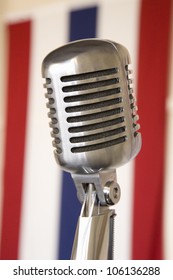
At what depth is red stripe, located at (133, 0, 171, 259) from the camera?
5.36 feet

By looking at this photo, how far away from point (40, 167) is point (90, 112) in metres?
1.47

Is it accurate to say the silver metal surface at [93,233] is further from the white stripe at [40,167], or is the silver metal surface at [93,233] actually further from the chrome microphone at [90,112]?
the white stripe at [40,167]

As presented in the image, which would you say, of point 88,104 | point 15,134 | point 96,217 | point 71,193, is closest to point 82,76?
point 88,104

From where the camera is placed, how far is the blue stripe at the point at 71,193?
183 centimetres

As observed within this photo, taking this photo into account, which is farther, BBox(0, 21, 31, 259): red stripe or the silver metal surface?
BBox(0, 21, 31, 259): red stripe

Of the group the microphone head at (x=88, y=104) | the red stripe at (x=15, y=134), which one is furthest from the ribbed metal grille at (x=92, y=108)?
the red stripe at (x=15, y=134)

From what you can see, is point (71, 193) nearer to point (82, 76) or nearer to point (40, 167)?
point (40, 167)

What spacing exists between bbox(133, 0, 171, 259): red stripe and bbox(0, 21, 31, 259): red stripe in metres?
0.54

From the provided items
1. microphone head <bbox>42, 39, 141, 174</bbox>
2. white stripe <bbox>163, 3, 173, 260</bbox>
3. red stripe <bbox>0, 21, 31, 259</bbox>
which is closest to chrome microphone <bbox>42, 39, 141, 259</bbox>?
microphone head <bbox>42, 39, 141, 174</bbox>

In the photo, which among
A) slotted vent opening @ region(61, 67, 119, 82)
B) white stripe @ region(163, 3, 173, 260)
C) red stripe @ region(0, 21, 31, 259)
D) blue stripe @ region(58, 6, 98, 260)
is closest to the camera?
slotted vent opening @ region(61, 67, 119, 82)

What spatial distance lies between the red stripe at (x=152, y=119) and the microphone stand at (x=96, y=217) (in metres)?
1.15

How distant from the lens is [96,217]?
1.59ft

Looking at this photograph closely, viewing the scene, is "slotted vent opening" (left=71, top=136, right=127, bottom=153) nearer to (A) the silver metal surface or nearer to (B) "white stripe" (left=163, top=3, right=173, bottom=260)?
(A) the silver metal surface
